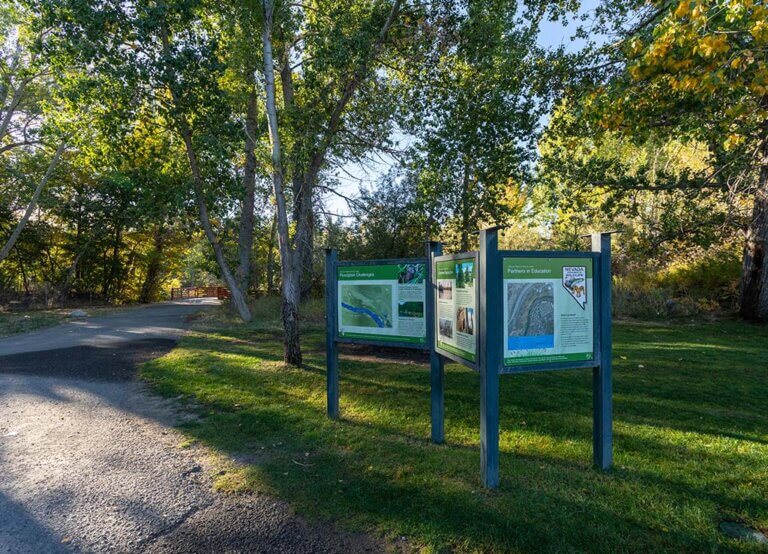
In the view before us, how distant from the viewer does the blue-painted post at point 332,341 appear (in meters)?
5.10

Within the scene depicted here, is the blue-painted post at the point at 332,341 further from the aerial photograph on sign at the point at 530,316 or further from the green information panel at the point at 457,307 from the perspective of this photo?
the aerial photograph on sign at the point at 530,316

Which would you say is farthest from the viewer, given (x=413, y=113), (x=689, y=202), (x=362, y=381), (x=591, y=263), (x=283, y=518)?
(x=689, y=202)

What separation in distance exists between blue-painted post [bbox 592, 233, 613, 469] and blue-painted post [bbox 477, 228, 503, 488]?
1.02 metres

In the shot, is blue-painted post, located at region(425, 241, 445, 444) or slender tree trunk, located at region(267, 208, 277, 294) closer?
blue-painted post, located at region(425, 241, 445, 444)

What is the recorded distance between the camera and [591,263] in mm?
3699

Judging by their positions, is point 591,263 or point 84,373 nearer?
point 591,263

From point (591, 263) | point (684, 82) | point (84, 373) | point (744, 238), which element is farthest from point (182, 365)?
point (744, 238)

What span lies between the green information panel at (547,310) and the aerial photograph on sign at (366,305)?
1.62 metres

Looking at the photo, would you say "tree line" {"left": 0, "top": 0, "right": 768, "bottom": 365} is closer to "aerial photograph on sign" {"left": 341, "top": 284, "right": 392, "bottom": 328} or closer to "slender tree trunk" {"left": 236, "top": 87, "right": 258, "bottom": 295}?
"slender tree trunk" {"left": 236, "top": 87, "right": 258, "bottom": 295}

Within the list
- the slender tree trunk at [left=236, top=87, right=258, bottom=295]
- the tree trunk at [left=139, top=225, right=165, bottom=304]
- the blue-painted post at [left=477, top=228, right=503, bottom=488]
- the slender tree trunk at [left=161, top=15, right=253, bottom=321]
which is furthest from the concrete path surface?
the tree trunk at [left=139, top=225, right=165, bottom=304]

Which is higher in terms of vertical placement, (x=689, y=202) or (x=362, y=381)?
(x=689, y=202)

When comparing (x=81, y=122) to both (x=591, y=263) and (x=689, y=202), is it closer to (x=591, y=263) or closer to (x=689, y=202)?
(x=591, y=263)

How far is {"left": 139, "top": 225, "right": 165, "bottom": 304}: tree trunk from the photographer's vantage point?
1174 inches

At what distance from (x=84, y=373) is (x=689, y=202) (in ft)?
51.1
